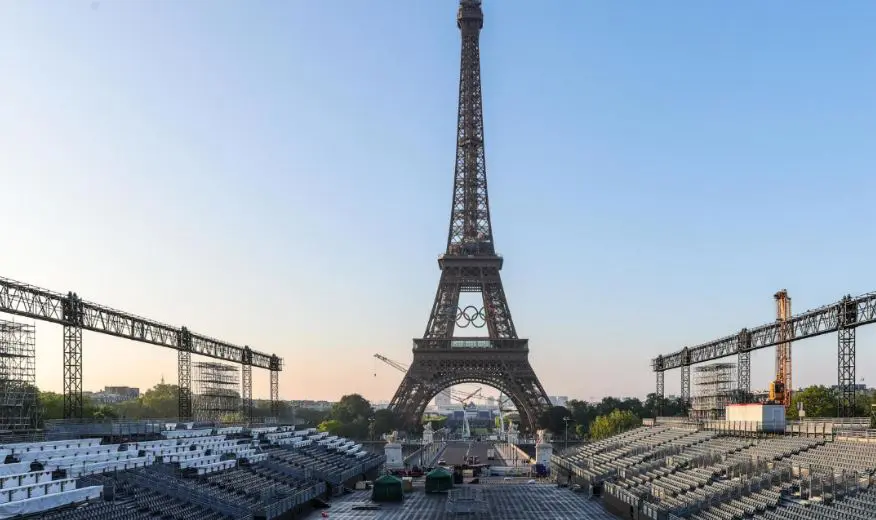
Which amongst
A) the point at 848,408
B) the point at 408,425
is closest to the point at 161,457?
the point at 848,408

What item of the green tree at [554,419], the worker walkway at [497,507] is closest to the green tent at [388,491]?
the worker walkway at [497,507]

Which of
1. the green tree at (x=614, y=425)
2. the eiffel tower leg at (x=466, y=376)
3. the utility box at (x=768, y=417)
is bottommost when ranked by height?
the green tree at (x=614, y=425)

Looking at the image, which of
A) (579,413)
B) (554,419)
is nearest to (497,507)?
(554,419)

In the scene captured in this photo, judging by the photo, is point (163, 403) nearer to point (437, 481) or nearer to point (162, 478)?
point (437, 481)

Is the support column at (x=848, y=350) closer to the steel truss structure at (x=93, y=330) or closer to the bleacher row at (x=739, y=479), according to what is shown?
the bleacher row at (x=739, y=479)

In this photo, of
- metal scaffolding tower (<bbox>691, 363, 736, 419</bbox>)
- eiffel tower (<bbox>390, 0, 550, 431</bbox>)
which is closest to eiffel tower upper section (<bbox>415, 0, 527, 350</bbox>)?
eiffel tower (<bbox>390, 0, 550, 431</bbox>)
